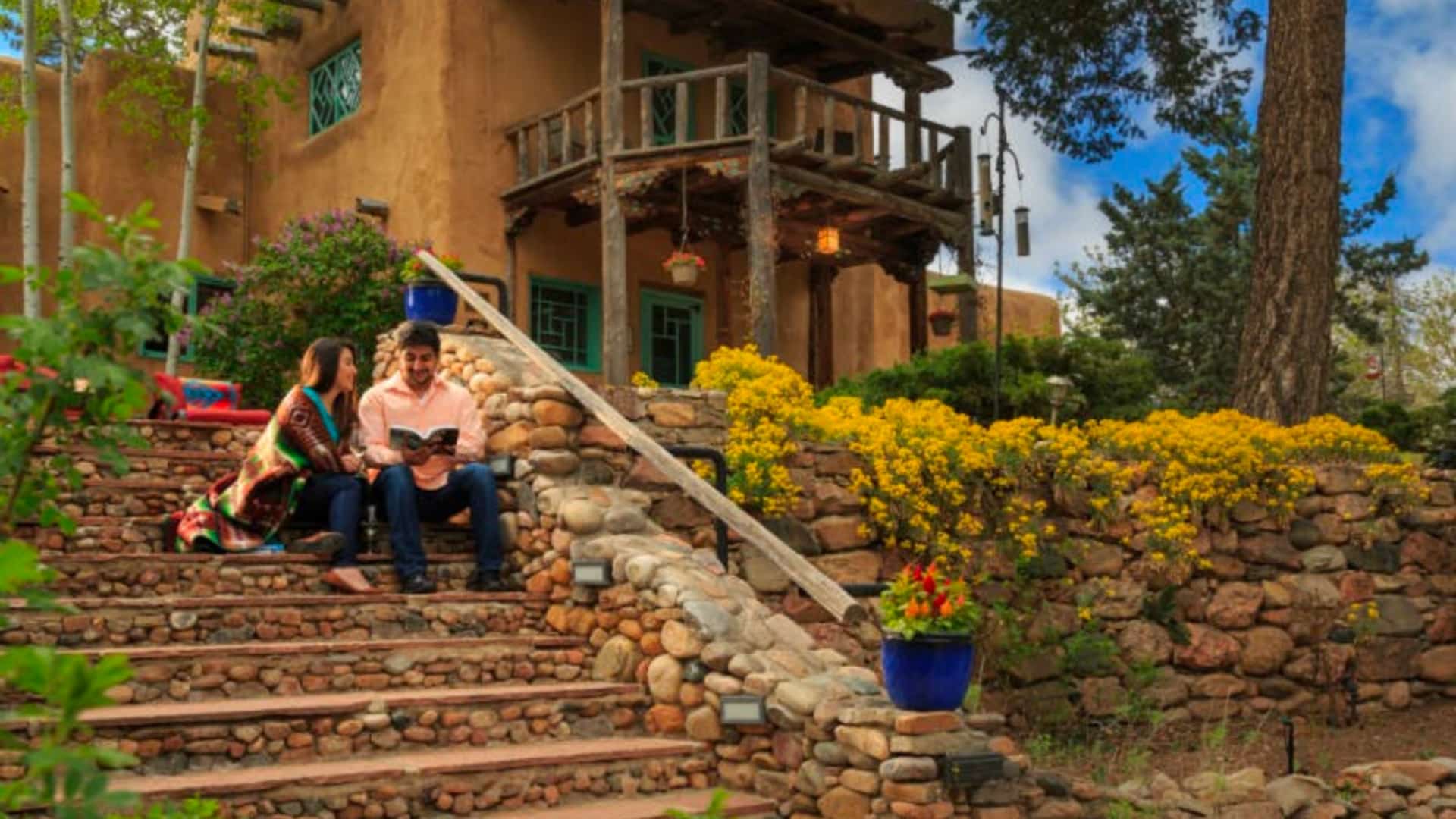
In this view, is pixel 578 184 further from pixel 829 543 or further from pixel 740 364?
pixel 829 543

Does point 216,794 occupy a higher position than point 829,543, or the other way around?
point 829,543

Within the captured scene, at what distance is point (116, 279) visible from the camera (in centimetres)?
244

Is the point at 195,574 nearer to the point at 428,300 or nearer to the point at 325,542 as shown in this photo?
the point at 325,542

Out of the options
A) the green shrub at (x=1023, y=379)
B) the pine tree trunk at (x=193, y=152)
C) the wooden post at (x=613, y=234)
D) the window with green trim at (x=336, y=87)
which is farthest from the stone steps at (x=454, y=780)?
the window with green trim at (x=336, y=87)

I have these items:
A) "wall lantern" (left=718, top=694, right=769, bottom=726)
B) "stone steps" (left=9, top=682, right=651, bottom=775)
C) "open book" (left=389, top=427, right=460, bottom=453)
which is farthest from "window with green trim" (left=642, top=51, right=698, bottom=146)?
"wall lantern" (left=718, top=694, right=769, bottom=726)

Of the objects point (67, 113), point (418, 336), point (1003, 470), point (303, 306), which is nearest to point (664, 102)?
point (303, 306)

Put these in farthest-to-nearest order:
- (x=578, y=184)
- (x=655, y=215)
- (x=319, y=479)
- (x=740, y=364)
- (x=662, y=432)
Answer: (x=655, y=215)
(x=578, y=184)
(x=740, y=364)
(x=662, y=432)
(x=319, y=479)

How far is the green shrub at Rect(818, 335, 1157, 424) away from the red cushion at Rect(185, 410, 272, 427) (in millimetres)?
5075

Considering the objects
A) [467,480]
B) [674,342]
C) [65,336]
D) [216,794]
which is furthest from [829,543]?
[674,342]

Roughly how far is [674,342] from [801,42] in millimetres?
3538

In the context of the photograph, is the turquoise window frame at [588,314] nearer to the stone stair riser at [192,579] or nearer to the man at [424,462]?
the man at [424,462]

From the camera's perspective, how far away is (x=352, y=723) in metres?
5.21

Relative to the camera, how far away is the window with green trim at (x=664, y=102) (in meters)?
14.9

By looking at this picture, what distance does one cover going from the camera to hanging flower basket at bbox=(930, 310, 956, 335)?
49.9 ft
